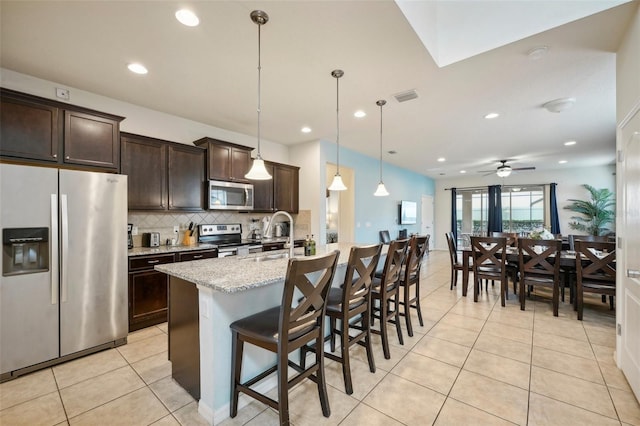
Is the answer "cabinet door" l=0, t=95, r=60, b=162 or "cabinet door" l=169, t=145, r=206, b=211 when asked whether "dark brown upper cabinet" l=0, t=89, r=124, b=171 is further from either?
"cabinet door" l=169, t=145, r=206, b=211

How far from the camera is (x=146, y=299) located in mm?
3076

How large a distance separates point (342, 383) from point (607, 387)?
1.97 meters

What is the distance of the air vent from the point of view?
3119 millimetres

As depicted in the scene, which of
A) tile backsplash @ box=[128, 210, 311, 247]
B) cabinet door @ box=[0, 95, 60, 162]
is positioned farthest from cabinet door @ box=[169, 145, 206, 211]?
cabinet door @ box=[0, 95, 60, 162]

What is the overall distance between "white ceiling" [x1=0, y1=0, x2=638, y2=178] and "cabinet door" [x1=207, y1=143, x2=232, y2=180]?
425mm

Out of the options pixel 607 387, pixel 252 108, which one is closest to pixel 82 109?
pixel 252 108

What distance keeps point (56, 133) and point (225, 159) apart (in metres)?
1.92

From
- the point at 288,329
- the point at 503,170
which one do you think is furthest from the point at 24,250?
the point at 503,170

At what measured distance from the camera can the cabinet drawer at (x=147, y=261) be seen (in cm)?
295

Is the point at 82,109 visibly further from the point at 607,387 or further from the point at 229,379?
the point at 607,387

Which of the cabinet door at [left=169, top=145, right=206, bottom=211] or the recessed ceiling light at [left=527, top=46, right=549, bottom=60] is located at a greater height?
the recessed ceiling light at [left=527, top=46, right=549, bottom=60]

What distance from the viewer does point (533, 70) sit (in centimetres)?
266

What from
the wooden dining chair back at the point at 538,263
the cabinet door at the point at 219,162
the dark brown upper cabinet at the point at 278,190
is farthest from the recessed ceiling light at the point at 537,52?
the cabinet door at the point at 219,162

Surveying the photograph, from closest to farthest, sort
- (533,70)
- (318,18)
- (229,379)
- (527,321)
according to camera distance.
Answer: (229,379) < (318,18) < (533,70) < (527,321)
